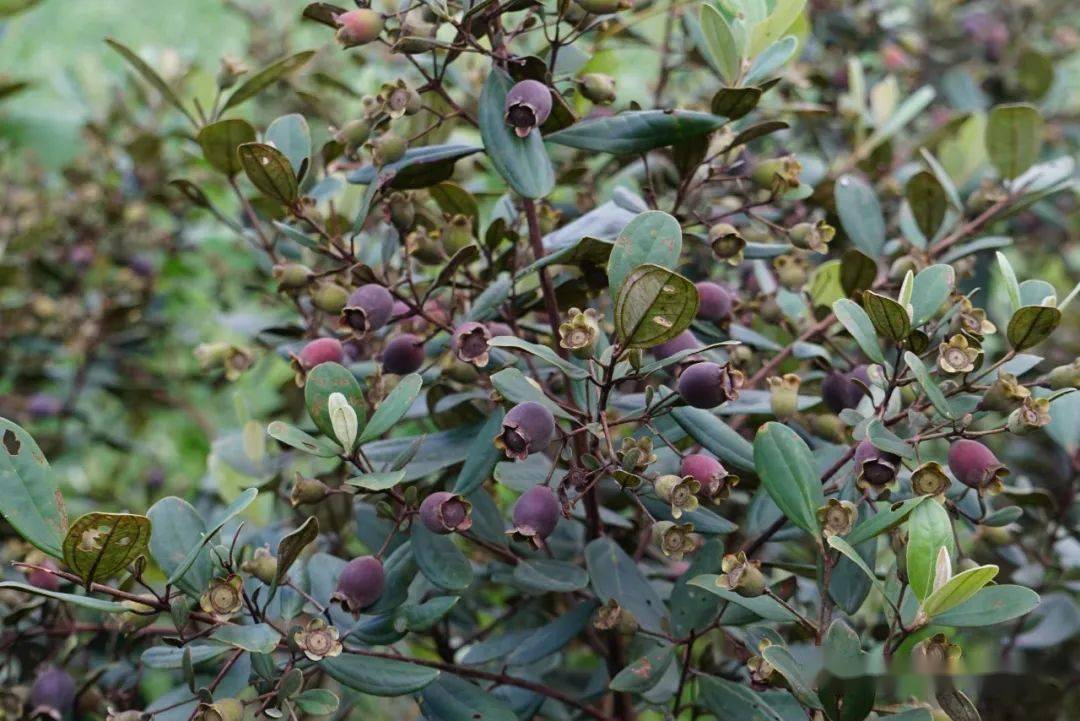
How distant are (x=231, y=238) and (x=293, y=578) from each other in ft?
4.27

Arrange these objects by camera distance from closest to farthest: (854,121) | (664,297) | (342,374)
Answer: (664,297) → (342,374) → (854,121)

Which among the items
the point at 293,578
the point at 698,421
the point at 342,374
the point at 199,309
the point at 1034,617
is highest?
the point at 342,374

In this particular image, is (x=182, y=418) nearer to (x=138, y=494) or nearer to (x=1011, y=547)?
(x=138, y=494)

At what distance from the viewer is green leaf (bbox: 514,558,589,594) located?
973 mm

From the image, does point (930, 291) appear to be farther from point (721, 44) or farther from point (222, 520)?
point (222, 520)

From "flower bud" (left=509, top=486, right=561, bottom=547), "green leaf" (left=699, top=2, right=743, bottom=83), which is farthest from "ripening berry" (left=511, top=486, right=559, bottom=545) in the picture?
"green leaf" (left=699, top=2, right=743, bottom=83)

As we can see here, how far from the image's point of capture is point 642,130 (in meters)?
0.95

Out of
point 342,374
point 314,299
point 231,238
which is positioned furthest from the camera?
point 231,238

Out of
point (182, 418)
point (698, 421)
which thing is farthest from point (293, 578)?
point (182, 418)

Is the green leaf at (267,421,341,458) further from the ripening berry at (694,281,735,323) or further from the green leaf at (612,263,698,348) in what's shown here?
the ripening berry at (694,281,735,323)

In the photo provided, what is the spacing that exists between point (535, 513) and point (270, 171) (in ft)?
1.20

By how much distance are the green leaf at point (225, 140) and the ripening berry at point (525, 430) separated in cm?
47

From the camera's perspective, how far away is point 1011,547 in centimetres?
132

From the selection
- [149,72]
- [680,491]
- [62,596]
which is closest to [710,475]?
[680,491]
